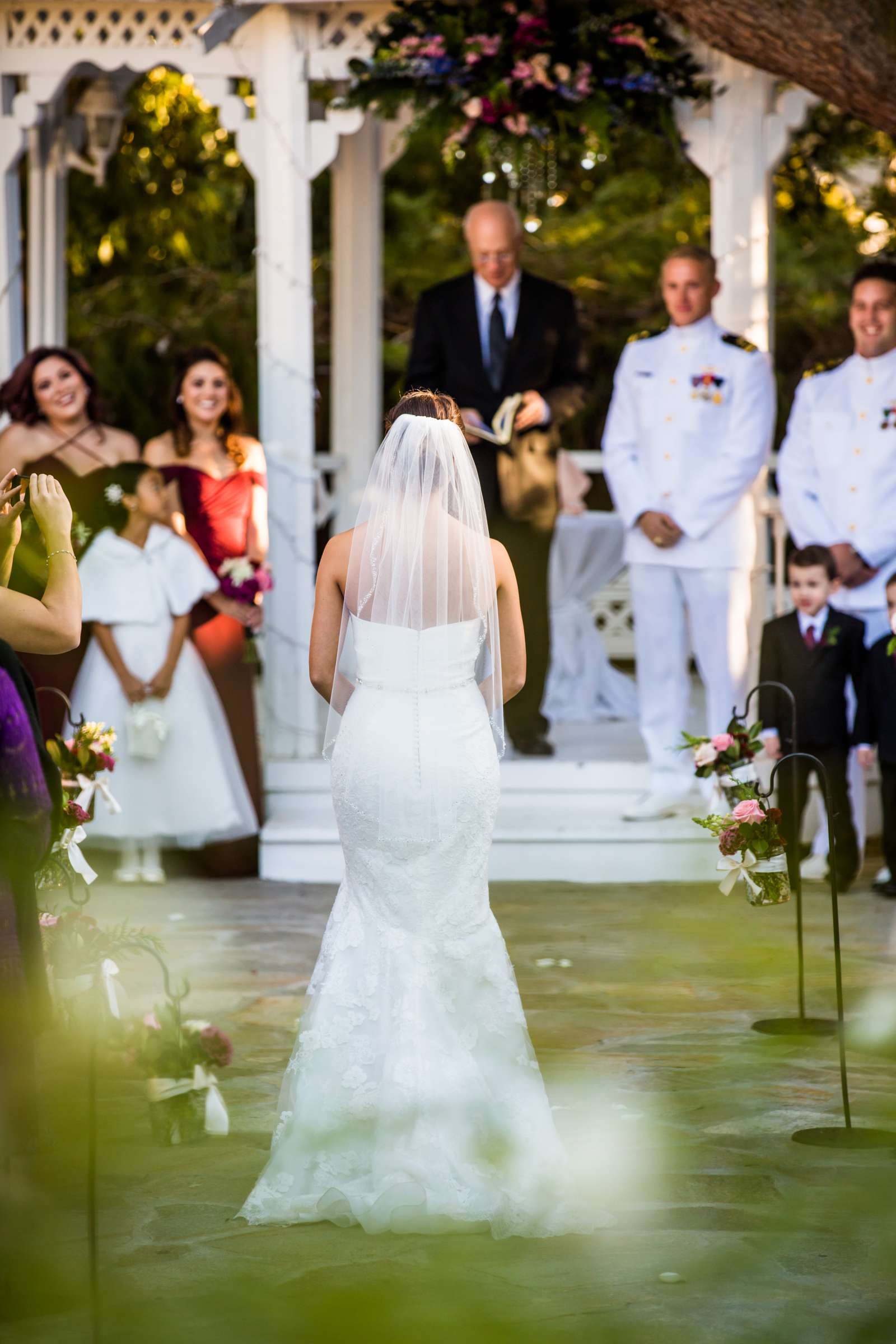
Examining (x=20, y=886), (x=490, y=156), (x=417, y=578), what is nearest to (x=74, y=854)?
(x=20, y=886)

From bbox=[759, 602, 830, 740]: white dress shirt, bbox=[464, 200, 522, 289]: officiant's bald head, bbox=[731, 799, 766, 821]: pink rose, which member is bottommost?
bbox=[731, 799, 766, 821]: pink rose

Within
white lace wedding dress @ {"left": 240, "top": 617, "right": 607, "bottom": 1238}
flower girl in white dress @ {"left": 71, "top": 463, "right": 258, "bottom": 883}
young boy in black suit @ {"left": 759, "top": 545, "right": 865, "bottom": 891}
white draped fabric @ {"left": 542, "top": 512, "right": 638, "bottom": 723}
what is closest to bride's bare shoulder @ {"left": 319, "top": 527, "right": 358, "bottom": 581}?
white lace wedding dress @ {"left": 240, "top": 617, "right": 607, "bottom": 1238}

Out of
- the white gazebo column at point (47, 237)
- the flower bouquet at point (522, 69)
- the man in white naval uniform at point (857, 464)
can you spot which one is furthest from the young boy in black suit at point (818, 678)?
the white gazebo column at point (47, 237)

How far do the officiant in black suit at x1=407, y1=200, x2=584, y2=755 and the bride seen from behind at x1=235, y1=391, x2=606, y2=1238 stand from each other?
12.7 ft

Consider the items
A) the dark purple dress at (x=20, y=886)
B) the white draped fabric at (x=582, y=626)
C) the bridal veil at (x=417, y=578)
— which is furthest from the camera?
the white draped fabric at (x=582, y=626)

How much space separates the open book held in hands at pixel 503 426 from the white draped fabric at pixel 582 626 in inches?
99.2

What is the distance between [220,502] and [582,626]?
3473 millimetres

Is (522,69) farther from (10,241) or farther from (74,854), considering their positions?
(74,854)

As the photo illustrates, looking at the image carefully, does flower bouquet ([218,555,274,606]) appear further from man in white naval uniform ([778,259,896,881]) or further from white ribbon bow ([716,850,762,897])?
white ribbon bow ([716,850,762,897])

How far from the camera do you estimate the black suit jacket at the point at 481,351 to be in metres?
8.38

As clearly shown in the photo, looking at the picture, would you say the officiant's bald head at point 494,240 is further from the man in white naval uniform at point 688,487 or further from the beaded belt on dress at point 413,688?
the beaded belt on dress at point 413,688

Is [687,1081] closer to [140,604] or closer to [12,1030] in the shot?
[12,1030]

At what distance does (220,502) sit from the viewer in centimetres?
812

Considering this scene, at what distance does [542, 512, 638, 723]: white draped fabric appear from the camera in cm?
1089
